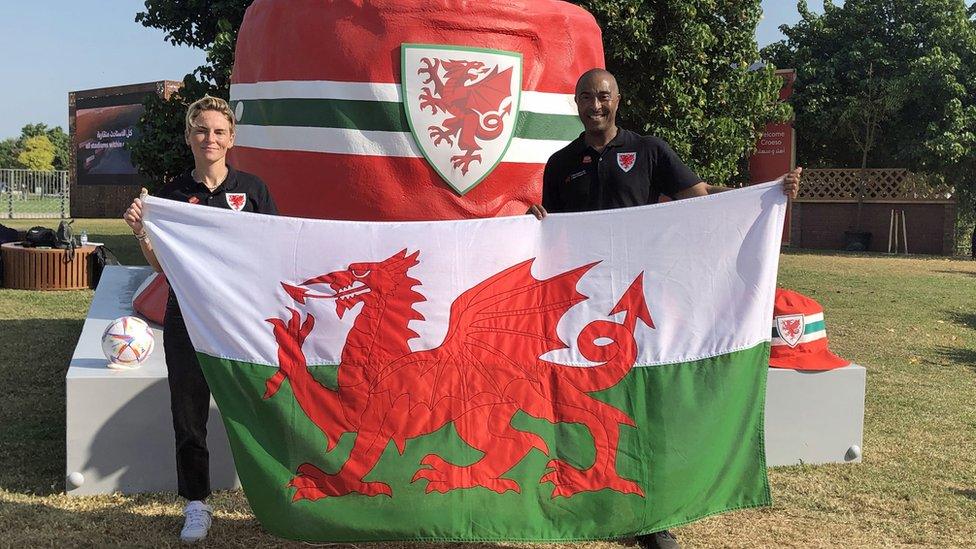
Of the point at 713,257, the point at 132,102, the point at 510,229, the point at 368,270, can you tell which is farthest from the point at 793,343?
the point at 132,102

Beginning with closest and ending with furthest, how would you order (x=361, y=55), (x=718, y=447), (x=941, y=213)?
(x=718, y=447), (x=361, y=55), (x=941, y=213)

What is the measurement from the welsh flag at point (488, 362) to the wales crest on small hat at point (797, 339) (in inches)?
55.2

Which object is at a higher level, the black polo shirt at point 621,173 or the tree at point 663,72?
the tree at point 663,72

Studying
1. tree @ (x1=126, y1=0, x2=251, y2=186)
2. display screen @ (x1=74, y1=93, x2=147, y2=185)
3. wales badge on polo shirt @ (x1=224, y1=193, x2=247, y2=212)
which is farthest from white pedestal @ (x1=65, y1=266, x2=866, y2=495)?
display screen @ (x1=74, y1=93, x2=147, y2=185)

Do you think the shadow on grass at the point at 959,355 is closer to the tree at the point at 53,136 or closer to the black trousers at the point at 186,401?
the black trousers at the point at 186,401

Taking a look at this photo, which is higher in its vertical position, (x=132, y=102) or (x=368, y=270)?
(x=132, y=102)

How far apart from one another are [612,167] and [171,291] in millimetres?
1760

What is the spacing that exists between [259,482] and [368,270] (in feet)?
2.83

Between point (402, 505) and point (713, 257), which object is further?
point (713, 257)

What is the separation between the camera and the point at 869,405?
6430 mm

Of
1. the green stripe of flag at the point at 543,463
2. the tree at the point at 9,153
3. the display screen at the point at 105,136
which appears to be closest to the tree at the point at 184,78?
the green stripe of flag at the point at 543,463

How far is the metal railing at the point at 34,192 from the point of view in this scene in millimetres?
34000

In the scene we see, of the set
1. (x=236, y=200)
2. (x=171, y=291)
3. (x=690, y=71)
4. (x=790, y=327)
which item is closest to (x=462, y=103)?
(x=236, y=200)

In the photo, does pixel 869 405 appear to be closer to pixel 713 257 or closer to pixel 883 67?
pixel 713 257
